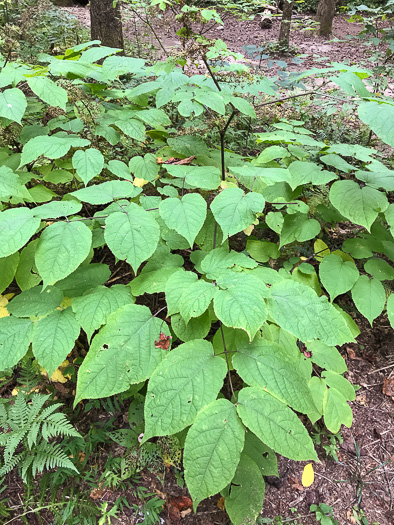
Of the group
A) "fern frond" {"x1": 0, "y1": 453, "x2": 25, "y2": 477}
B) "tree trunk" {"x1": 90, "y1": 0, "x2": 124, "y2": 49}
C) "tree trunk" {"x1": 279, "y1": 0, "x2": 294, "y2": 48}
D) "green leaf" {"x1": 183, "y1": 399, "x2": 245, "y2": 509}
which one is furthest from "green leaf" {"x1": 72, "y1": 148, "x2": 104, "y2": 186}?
"tree trunk" {"x1": 279, "y1": 0, "x2": 294, "y2": 48}

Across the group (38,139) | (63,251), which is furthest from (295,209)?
(38,139)

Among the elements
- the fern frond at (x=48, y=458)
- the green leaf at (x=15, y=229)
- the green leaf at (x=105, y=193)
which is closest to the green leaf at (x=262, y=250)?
the green leaf at (x=105, y=193)

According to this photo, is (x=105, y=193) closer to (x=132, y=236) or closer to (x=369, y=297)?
(x=132, y=236)

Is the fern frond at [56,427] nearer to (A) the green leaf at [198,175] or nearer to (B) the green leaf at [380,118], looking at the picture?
(A) the green leaf at [198,175]

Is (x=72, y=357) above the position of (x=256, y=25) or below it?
below

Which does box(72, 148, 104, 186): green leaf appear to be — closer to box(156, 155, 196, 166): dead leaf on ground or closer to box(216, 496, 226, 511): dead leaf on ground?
box(156, 155, 196, 166): dead leaf on ground

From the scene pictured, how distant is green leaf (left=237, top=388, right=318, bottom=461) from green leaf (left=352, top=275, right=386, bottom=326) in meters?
1.01

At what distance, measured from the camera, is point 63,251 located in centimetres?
133

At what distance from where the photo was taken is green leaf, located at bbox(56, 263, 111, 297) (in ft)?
5.23

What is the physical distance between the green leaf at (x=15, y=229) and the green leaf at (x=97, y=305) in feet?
1.17

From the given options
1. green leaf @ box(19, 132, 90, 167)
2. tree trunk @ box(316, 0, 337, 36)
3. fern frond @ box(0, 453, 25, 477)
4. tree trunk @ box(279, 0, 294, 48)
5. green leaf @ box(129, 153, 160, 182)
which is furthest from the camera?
tree trunk @ box(316, 0, 337, 36)

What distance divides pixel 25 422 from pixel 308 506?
61.3 inches

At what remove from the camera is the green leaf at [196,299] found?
125cm

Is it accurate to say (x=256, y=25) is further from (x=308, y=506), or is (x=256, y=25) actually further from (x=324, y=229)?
(x=308, y=506)
